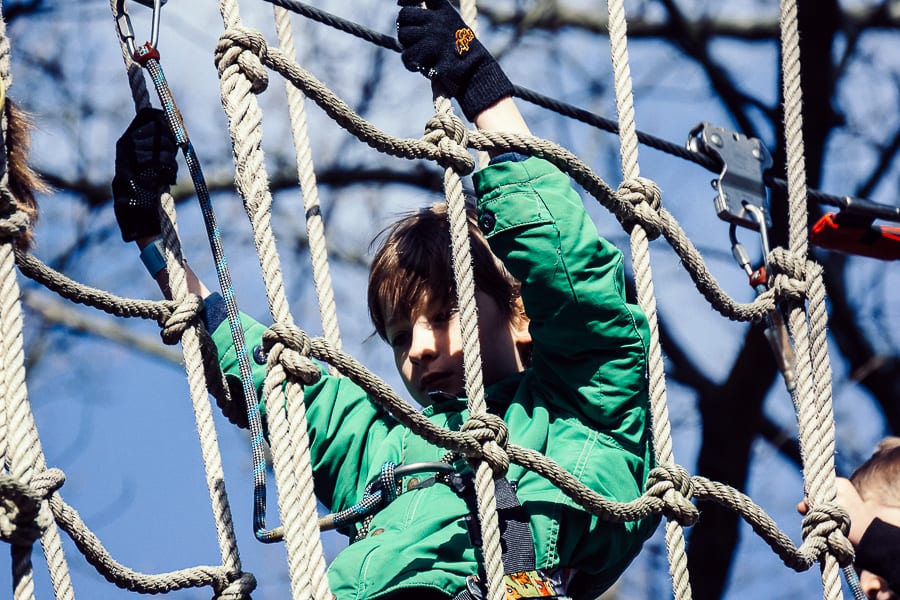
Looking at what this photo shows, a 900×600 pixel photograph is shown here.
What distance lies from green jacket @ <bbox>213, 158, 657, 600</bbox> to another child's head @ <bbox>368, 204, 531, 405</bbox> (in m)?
0.07

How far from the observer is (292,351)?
139 cm

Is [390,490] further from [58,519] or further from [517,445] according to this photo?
[58,519]

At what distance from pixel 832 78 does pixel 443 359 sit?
258 centimetres

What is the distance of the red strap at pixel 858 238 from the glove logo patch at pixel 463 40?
0.83 metres

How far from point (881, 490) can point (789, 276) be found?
1.21 feet

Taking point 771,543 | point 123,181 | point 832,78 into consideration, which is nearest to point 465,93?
point 123,181

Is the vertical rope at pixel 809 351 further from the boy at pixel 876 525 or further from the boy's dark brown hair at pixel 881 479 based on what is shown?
the boy's dark brown hair at pixel 881 479

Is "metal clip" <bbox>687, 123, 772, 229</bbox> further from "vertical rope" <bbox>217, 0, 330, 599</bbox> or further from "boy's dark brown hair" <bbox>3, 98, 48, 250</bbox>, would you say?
"boy's dark brown hair" <bbox>3, 98, 48, 250</bbox>

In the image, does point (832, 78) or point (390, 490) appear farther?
point (832, 78)

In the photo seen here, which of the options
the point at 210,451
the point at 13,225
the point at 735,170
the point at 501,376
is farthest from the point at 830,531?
the point at 13,225

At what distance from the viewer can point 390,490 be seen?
1.67 meters

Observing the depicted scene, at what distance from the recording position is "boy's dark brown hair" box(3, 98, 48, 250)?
170 cm

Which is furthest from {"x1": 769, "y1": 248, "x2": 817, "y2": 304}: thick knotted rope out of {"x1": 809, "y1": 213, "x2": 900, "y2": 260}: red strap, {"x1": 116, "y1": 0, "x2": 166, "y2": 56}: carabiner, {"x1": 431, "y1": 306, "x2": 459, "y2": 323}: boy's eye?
{"x1": 116, "y1": 0, "x2": 166, "y2": 56}: carabiner

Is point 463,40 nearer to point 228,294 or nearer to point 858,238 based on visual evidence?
point 228,294
